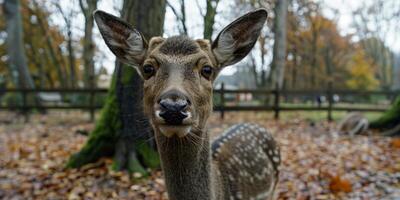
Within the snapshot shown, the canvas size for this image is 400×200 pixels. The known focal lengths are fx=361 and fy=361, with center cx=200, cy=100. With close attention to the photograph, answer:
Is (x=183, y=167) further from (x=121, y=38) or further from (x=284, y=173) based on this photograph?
(x=284, y=173)

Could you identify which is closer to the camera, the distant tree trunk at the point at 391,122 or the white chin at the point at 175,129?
the white chin at the point at 175,129

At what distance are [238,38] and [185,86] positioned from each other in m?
0.82

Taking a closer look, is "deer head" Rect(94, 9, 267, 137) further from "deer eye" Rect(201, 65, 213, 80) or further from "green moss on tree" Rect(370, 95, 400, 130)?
"green moss on tree" Rect(370, 95, 400, 130)

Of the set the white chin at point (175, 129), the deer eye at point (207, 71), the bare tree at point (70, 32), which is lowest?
the white chin at point (175, 129)

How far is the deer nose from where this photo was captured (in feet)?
6.75

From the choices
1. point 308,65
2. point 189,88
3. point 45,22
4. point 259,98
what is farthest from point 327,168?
point 308,65

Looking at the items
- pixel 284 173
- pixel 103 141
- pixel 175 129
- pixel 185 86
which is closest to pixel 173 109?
pixel 175 129

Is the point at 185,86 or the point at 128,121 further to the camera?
the point at 128,121

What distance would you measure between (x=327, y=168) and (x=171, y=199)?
3.73 m

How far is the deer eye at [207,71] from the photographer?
2592 millimetres

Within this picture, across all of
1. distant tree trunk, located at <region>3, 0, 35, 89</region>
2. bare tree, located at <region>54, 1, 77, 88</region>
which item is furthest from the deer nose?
distant tree trunk, located at <region>3, 0, 35, 89</region>

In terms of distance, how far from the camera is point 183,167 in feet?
8.66

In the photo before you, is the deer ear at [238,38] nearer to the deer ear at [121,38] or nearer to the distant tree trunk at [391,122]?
the deer ear at [121,38]

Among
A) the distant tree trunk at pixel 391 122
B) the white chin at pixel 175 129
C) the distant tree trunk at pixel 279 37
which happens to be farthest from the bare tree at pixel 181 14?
the distant tree trunk at pixel 279 37
